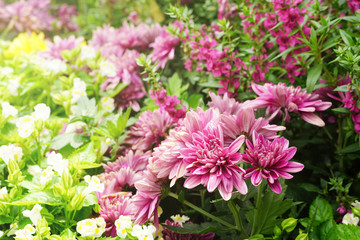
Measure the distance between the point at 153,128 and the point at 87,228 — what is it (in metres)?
0.36

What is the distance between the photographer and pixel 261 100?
2.85 ft

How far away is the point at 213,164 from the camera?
66 cm

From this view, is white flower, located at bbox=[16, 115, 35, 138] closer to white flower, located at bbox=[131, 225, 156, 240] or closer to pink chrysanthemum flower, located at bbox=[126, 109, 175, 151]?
pink chrysanthemum flower, located at bbox=[126, 109, 175, 151]

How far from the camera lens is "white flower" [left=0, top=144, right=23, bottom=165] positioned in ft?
3.05

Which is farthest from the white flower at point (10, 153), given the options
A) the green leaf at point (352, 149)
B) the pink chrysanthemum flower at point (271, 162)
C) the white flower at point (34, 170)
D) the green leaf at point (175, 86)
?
the green leaf at point (352, 149)

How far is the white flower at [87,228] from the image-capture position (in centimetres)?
76

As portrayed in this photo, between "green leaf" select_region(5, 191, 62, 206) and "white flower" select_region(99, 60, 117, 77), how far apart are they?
0.57 metres

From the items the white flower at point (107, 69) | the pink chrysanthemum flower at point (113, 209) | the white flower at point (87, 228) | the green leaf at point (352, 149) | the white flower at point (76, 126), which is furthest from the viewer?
the white flower at point (107, 69)

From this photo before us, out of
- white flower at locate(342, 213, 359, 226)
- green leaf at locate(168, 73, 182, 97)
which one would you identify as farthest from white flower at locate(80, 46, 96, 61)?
white flower at locate(342, 213, 359, 226)

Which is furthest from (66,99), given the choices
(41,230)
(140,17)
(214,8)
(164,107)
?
(140,17)

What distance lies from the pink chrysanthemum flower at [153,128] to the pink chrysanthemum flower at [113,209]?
20 centimetres

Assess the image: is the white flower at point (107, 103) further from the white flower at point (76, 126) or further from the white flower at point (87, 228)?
the white flower at point (87, 228)

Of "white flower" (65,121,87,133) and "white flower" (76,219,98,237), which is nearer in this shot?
"white flower" (76,219,98,237)

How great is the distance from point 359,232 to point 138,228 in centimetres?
47
